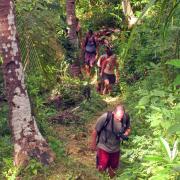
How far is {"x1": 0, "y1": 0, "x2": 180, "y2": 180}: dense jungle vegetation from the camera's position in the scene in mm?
5992

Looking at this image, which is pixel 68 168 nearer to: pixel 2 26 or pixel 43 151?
pixel 43 151

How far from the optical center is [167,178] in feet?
13.4

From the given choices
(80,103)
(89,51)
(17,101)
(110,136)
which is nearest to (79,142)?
(110,136)

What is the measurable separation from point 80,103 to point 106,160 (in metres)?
4.61

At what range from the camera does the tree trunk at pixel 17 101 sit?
6598mm

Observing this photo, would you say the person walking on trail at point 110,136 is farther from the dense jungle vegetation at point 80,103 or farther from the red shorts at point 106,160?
the dense jungle vegetation at point 80,103

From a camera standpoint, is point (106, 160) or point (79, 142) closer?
point (106, 160)

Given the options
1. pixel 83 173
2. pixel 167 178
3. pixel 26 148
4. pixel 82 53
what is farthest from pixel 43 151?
pixel 82 53

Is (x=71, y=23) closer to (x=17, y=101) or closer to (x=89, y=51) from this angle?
(x=89, y=51)

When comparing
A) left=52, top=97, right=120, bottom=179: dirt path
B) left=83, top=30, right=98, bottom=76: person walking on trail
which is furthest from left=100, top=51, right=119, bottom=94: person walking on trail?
left=83, top=30, right=98, bottom=76: person walking on trail

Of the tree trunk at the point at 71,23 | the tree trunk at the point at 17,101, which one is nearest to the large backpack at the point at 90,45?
the tree trunk at the point at 71,23

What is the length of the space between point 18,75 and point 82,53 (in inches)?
369

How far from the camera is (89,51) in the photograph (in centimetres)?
1572

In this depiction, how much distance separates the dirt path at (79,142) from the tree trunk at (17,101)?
128cm
